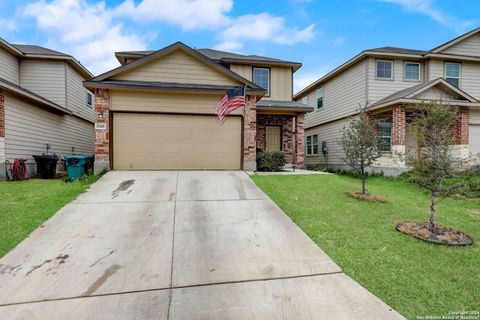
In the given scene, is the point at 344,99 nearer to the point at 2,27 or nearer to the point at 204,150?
the point at 204,150

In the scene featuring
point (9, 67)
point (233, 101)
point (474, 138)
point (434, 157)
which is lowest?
→ point (434, 157)

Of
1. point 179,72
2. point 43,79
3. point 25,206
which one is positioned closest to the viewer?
point 25,206

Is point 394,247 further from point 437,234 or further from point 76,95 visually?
point 76,95

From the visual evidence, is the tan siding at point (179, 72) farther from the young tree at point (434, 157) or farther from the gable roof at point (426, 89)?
the gable roof at point (426, 89)

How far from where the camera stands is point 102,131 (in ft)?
30.6

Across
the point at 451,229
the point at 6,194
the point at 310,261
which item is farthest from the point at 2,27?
the point at 451,229

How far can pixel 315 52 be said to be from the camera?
18.1 metres

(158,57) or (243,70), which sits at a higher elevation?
(243,70)

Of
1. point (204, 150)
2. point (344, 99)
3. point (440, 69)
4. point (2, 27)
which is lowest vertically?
point (204, 150)

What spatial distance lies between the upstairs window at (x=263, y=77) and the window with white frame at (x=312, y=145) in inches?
256

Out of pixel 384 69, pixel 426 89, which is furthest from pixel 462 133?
pixel 384 69

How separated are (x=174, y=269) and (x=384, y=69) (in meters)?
14.6

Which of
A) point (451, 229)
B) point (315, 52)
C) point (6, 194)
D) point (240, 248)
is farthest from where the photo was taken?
point (315, 52)

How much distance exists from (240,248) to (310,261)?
1027mm
